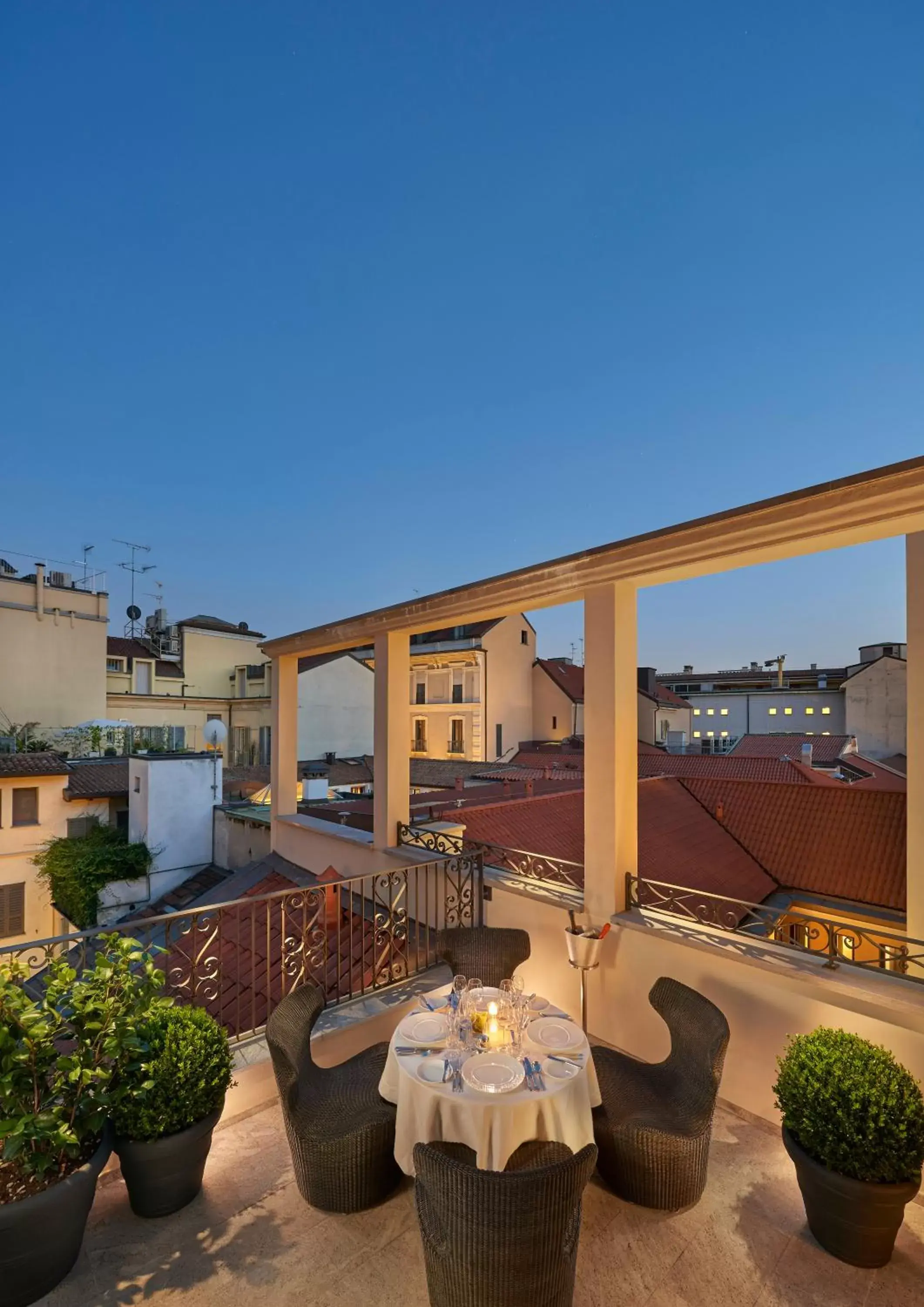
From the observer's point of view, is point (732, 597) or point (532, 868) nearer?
point (532, 868)

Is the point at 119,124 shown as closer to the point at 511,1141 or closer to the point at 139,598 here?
the point at 511,1141

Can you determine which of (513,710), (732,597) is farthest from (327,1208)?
(732,597)

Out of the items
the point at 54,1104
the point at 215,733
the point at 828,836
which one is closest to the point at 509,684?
the point at 215,733

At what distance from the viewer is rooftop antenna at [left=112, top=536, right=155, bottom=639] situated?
2834 centimetres

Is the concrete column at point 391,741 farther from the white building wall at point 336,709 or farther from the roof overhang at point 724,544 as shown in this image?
the white building wall at point 336,709

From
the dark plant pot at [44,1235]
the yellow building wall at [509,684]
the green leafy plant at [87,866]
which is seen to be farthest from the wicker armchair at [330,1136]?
the yellow building wall at [509,684]

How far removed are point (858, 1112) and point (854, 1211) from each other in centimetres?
41

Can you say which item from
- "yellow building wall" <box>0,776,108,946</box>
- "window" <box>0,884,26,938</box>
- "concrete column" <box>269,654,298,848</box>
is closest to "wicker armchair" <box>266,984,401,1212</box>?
"concrete column" <box>269,654,298,848</box>

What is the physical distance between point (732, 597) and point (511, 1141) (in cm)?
4252

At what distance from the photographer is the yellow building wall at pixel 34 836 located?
11.8 meters

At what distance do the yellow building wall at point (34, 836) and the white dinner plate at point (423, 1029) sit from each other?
506 inches

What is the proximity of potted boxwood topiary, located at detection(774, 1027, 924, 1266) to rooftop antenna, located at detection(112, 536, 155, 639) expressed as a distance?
105ft

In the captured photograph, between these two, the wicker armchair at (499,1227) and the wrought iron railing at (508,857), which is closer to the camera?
the wicker armchair at (499,1227)

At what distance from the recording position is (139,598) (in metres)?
30.0
